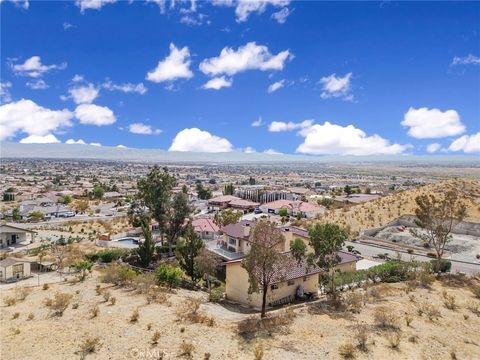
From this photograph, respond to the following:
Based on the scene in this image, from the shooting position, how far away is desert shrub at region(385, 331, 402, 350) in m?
18.3

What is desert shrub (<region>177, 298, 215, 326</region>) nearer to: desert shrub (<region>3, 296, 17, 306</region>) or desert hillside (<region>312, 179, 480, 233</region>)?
desert shrub (<region>3, 296, 17, 306</region>)

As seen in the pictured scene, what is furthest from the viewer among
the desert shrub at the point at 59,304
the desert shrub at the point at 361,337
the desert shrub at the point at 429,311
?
→ the desert shrub at the point at 59,304

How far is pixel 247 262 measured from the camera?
71.9ft

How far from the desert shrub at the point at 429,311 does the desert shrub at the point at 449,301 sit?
97 centimetres

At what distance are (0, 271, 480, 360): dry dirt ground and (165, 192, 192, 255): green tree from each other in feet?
62.5

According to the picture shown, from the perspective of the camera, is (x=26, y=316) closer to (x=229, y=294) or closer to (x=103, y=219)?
(x=229, y=294)

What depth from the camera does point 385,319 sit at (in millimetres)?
20984

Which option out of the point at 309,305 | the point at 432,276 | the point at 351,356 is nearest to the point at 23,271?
the point at 309,305

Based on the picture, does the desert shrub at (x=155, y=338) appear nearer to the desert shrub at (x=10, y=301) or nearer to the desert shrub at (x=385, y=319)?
the desert shrub at (x=385, y=319)

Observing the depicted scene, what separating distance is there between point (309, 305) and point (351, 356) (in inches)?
291

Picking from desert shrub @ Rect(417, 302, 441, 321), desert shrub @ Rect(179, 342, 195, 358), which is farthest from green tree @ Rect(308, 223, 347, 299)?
desert shrub @ Rect(179, 342, 195, 358)

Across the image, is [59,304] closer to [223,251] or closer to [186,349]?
[186,349]

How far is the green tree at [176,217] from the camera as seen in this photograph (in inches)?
1731

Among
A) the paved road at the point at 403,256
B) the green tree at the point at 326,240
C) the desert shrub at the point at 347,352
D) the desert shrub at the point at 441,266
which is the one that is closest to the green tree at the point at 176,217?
the paved road at the point at 403,256
